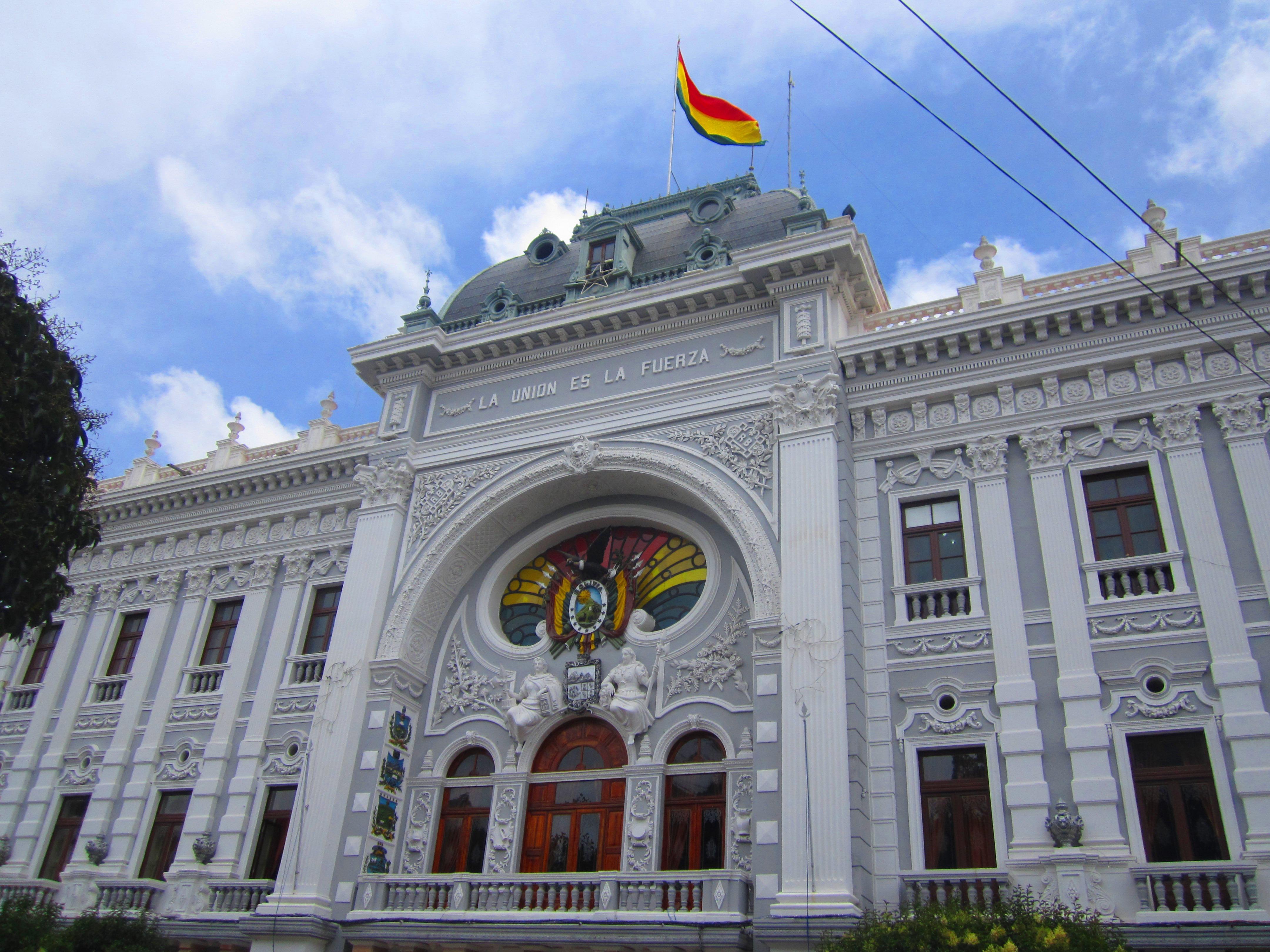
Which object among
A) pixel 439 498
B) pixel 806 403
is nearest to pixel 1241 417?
pixel 806 403

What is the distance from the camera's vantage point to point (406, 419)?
78.4 ft

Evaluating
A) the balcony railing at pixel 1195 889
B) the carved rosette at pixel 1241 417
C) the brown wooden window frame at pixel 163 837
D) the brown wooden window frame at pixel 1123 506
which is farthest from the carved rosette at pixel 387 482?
the carved rosette at pixel 1241 417

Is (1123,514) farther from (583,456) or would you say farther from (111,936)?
(111,936)

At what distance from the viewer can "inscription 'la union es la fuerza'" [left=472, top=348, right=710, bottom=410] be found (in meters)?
21.6

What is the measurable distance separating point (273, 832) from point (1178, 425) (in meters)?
18.4

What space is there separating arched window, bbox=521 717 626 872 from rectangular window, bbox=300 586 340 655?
621 centimetres

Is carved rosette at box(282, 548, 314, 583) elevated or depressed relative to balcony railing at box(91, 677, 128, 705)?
elevated

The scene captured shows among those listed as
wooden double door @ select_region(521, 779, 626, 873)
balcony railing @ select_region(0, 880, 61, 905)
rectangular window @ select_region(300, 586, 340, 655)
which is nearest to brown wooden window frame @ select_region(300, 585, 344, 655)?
rectangular window @ select_region(300, 586, 340, 655)

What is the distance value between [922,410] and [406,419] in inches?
447

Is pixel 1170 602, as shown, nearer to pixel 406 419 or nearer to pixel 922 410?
pixel 922 410

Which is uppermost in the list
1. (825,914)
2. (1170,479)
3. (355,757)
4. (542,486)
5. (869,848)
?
(542,486)

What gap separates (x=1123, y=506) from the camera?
17406mm

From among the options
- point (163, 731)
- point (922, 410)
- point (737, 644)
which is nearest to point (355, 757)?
point (163, 731)

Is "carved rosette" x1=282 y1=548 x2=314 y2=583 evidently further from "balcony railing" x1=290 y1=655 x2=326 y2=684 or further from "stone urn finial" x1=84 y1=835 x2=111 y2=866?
"stone urn finial" x1=84 y1=835 x2=111 y2=866
